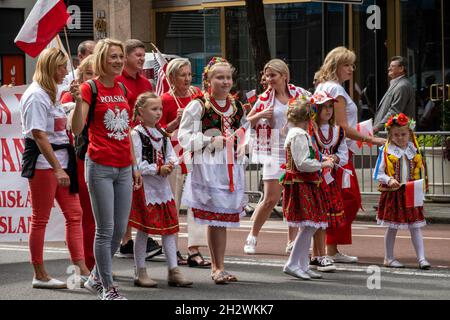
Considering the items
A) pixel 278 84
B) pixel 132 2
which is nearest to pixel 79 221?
pixel 278 84

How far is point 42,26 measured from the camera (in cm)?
923

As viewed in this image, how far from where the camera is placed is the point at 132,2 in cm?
2770

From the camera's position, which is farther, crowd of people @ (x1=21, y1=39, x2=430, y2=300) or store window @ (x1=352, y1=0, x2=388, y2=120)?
store window @ (x1=352, y1=0, x2=388, y2=120)

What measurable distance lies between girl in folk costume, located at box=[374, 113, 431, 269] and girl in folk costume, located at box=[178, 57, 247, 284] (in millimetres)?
1492

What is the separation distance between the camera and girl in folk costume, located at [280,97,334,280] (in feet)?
30.7

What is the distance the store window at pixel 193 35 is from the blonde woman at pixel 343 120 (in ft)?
51.5

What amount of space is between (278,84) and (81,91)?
2.92m

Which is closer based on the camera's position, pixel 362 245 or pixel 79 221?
pixel 79 221

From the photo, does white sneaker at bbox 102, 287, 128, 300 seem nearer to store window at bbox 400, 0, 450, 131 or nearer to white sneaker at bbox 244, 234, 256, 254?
white sneaker at bbox 244, 234, 256, 254

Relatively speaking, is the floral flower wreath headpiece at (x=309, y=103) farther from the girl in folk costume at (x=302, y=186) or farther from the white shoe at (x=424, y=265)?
the white shoe at (x=424, y=265)

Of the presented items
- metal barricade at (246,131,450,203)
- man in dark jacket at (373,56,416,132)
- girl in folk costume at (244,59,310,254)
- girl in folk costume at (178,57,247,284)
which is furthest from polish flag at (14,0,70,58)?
metal barricade at (246,131,450,203)

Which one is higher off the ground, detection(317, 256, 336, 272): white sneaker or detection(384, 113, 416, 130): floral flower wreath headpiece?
detection(384, 113, 416, 130): floral flower wreath headpiece
